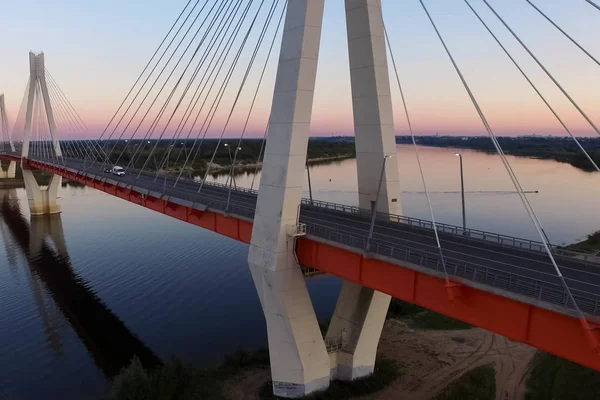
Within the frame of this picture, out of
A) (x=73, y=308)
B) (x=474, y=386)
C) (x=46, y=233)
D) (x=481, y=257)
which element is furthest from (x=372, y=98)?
(x=46, y=233)

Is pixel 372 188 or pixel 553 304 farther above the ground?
pixel 372 188

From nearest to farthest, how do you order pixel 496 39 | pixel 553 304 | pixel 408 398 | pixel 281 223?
pixel 553 304 < pixel 496 39 < pixel 281 223 < pixel 408 398

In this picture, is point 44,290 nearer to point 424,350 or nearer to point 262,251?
point 262,251

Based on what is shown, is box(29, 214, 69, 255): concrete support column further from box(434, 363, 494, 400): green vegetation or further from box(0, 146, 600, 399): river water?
box(434, 363, 494, 400): green vegetation

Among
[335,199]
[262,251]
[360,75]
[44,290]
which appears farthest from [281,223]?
[335,199]

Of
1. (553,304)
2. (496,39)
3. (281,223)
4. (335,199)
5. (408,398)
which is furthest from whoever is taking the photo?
(335,199)

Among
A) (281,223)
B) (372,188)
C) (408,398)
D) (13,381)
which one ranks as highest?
(372,188)

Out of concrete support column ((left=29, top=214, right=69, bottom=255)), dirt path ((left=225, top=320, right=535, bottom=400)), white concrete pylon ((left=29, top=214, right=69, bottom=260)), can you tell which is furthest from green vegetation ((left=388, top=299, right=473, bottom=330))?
concrete support column ((left=29, top=214, right=69, bottom=255))

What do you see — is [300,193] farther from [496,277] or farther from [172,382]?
[172,382]
